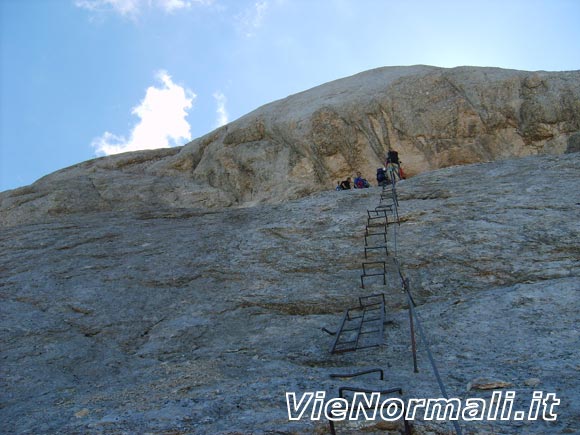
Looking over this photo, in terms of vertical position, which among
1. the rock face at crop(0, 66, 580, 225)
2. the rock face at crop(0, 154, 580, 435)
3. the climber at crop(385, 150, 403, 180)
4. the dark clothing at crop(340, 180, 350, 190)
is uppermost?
the rock face at crop(0, 66, 580, 225)

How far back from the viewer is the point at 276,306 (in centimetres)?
895

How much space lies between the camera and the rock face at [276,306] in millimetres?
5547

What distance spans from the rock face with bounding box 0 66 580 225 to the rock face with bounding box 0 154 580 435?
188 inches

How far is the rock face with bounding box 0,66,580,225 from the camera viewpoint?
707 inches

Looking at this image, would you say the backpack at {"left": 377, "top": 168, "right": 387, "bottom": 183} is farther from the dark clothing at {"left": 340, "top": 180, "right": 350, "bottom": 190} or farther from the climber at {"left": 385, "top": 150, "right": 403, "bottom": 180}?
the dark clothing at {"left": 340, "top": 180, "right": 350, "bottom": 190}

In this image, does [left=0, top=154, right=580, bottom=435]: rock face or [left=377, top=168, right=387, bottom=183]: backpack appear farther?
[left=377, top=168, right=387, bottom=183]: backpack

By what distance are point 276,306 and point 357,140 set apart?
37.8 feet

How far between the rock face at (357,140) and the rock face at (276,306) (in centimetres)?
477

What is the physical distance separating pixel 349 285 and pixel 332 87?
1471 cm

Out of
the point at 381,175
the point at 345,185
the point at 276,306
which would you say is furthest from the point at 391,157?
the point at 276,306

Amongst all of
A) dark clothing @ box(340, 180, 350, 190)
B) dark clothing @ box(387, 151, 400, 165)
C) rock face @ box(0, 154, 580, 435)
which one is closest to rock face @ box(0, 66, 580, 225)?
dark clothing @ box(340, 180, 350, 190)

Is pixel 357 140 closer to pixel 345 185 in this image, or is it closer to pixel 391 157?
pixel 345 185

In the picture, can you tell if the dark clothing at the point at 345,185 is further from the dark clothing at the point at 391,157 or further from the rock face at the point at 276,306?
the rock face at the point at 276,306

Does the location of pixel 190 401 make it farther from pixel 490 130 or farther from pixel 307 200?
pixel 490 130
